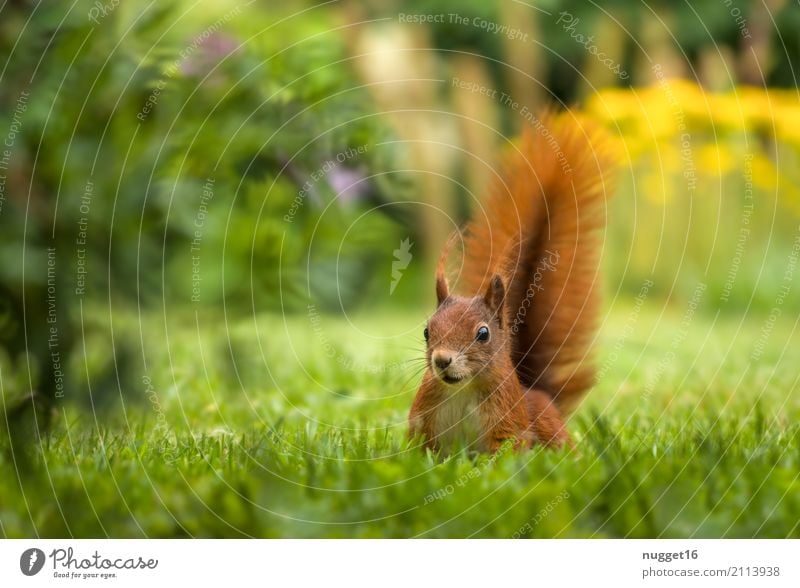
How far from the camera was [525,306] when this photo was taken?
298 centimetres

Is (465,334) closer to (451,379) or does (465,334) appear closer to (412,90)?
(451,379)

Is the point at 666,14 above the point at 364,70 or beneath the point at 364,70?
above

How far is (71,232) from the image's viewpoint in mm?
3010

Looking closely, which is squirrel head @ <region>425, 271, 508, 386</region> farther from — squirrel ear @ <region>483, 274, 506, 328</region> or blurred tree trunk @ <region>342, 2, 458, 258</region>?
blurred tree trunk @ <region>342, 2, 458, 258</region>

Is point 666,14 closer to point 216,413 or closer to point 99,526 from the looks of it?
point 216,413

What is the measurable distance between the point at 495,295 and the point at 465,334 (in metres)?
0.12

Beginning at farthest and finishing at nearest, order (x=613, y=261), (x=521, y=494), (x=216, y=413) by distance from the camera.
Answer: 1. (x=613, y=261)
2. (x=216, y=413)
3. (x=521, y=494)

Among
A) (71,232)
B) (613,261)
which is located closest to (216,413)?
(71,232)

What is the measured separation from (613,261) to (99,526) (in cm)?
508

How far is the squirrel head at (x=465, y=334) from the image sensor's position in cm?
263

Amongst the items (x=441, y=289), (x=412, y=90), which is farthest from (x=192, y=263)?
(x=412, y=90)

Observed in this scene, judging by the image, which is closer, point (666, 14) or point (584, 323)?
point (584, 323)

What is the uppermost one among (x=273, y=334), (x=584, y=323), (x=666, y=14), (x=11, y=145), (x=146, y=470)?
(x=666, y=14)

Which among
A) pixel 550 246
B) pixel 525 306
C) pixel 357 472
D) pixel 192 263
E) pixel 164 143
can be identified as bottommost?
pixel 357 472
